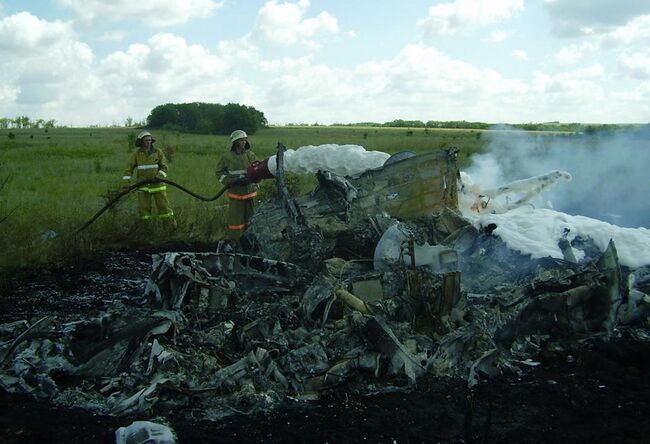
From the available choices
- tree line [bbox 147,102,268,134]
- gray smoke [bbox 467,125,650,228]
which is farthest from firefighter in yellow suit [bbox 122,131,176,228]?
tree line [bbox 147,102,268,134]

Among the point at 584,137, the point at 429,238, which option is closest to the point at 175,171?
the point at 584,137

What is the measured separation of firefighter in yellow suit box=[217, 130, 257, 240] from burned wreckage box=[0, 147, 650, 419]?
6.14 feet

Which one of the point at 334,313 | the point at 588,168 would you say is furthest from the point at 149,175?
the point at 588,168

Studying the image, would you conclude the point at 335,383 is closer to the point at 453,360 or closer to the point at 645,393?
the point at 453,360

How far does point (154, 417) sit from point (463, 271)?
4.24m

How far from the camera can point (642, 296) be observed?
21.9ft

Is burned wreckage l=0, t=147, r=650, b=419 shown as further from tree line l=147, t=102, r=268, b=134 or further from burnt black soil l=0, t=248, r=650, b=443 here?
tree line l=147, t=102, r=268, b=134

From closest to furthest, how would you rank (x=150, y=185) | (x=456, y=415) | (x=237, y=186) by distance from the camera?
(x=456, y=415) < (x=237, y=186) < (x=150, y=185)

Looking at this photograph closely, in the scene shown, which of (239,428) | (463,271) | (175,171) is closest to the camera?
(239,428)

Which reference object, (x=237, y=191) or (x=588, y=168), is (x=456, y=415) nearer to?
(x=237, y=191)

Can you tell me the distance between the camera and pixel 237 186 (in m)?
10.2

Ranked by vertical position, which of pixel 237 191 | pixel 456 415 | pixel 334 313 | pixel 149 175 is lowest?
pixel 456 415

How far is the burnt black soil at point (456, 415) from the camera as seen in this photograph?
14.3 ft

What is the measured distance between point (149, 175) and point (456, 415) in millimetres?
8267
